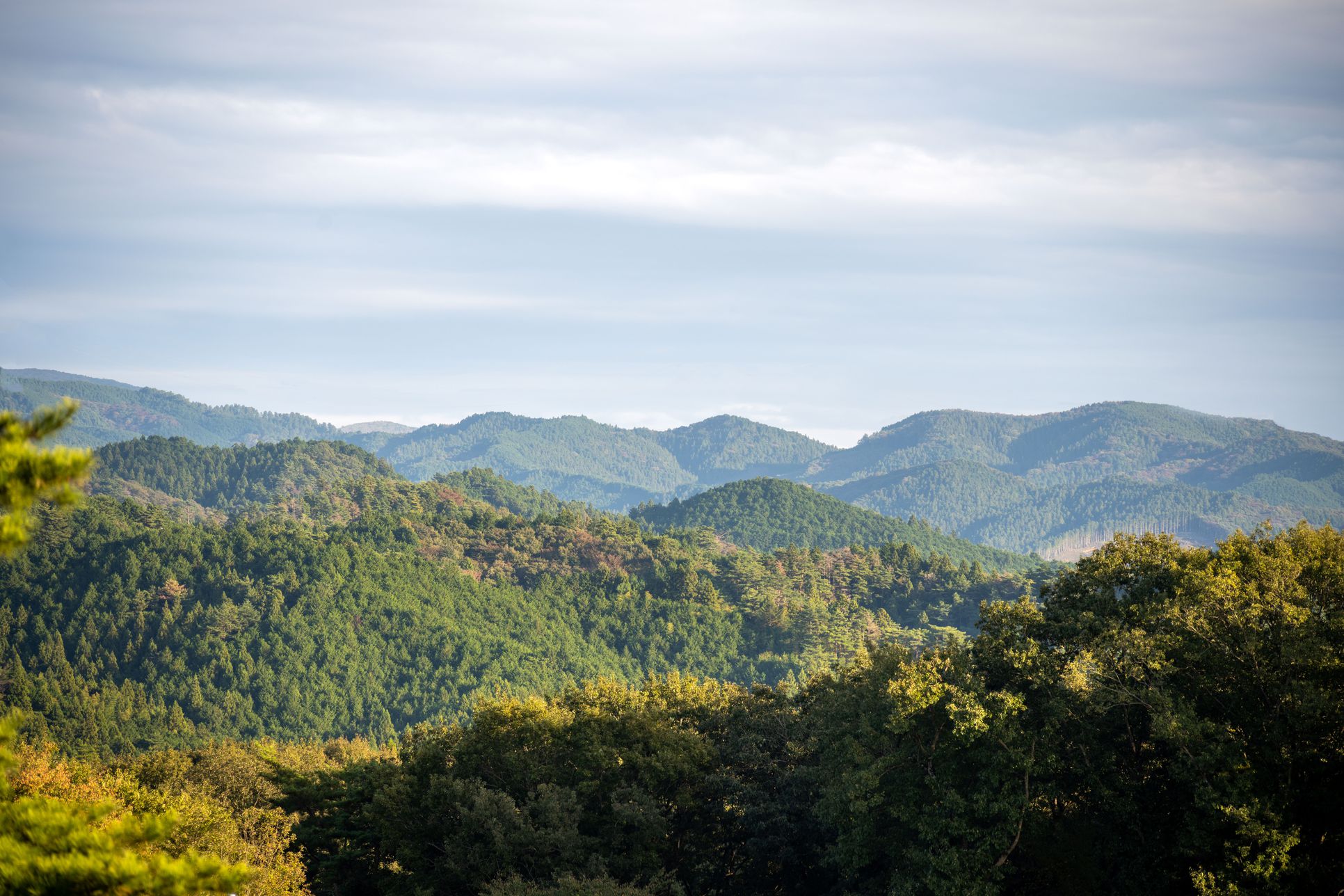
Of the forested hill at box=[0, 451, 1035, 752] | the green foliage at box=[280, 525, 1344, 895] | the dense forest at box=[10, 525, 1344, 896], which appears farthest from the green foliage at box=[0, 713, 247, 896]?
the forested hill at box=[0, 451, 1035, 752]

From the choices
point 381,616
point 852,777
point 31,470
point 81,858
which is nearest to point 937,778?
point 852,777

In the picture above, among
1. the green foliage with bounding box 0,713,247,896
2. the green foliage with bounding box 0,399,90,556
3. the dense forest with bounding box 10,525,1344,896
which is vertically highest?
the green foliage with bounding box 0,399,90,556

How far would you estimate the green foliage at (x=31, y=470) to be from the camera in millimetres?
7516

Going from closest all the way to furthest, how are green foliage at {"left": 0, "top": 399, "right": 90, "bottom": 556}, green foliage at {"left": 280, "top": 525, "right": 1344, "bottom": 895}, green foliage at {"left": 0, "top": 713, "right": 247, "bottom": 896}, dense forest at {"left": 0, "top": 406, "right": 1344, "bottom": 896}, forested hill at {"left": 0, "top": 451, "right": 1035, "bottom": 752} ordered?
green foliage at {"left": 0, "top": 399, "right": 90, "bottom": 556} → green foliage at {"left": 0, "top": 713, "right": 247, "bottom": 896} → dense forest at {"left": 0, "top": 406, "right": 1344, "bottom": 896} → green foliage at {"left": 280, "top": 525, "right": 1344, "bottom": 895} → forested hill at {"left": 0, "top": 451, "right": 1035, "bottom": 752}

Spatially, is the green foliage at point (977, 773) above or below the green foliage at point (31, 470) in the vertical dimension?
below

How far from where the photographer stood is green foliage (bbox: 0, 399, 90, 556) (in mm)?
7516

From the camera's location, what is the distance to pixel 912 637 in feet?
410

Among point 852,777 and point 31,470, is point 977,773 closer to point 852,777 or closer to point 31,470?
point 852,777

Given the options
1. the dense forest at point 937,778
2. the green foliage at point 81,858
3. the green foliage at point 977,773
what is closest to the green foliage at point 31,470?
the green foliage at point 81,858

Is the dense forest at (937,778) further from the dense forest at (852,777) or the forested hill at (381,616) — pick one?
the forested hill at (381,616)

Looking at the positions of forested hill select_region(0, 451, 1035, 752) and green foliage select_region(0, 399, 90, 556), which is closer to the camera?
green foliage select_region(0, 399, 90, 556)

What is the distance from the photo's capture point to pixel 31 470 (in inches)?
300

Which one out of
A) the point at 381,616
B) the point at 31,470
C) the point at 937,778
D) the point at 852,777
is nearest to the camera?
the point at 31,470

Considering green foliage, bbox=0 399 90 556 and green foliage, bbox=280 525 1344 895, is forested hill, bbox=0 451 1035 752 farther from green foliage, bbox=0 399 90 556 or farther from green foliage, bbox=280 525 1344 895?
green foliage, bbox=0 399 90 556
